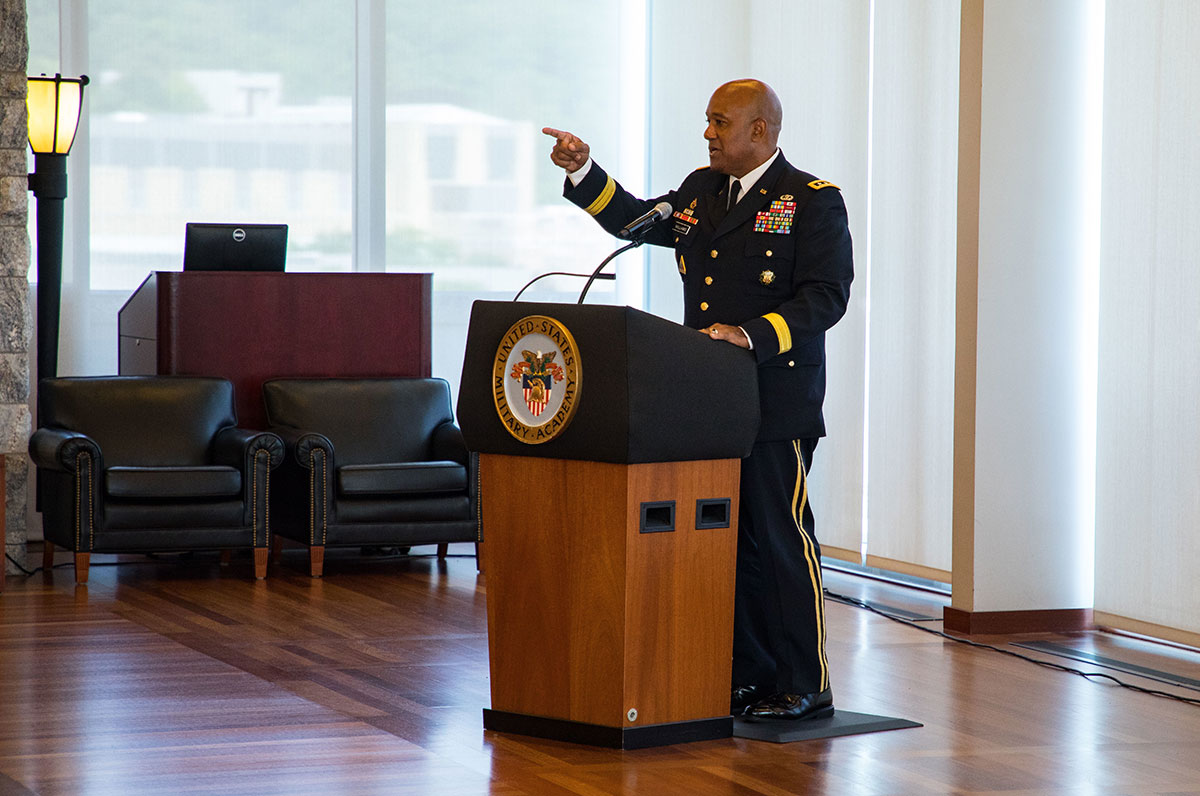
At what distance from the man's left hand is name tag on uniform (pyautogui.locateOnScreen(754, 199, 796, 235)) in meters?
0.34

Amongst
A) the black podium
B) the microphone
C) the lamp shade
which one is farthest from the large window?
the microphone

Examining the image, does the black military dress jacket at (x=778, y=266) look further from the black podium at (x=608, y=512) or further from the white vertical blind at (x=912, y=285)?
the white vertical blind at (x=912, y=285)

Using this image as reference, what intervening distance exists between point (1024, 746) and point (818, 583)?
2.14 ft

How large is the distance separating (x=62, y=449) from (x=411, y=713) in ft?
9.71

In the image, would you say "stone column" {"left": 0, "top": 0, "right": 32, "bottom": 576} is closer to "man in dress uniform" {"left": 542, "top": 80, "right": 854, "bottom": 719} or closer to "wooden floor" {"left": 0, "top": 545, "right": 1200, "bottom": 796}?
"wooden floor" {"left": 0, "top": 545, "right": 1200, "bottom": 796}

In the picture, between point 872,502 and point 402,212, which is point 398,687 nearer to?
point 872,502

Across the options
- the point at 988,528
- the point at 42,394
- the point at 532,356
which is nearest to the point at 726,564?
the point at 532,356

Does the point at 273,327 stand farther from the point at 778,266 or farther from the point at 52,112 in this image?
the point at 778,266

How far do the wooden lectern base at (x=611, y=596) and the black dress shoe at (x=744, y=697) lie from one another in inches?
9.3

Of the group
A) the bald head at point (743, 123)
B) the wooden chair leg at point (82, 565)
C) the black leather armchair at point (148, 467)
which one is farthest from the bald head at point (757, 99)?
the wooden chair leg at point (82, 565)

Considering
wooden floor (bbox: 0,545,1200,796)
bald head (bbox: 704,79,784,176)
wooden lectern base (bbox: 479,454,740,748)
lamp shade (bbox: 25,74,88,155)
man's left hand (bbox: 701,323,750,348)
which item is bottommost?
wooden floor (bbox: 0,545,1200,796)

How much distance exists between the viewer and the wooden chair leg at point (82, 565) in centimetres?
650

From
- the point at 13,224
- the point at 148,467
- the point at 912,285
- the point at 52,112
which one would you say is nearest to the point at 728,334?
the point at 912,285

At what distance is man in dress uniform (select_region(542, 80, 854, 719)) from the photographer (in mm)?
3867
